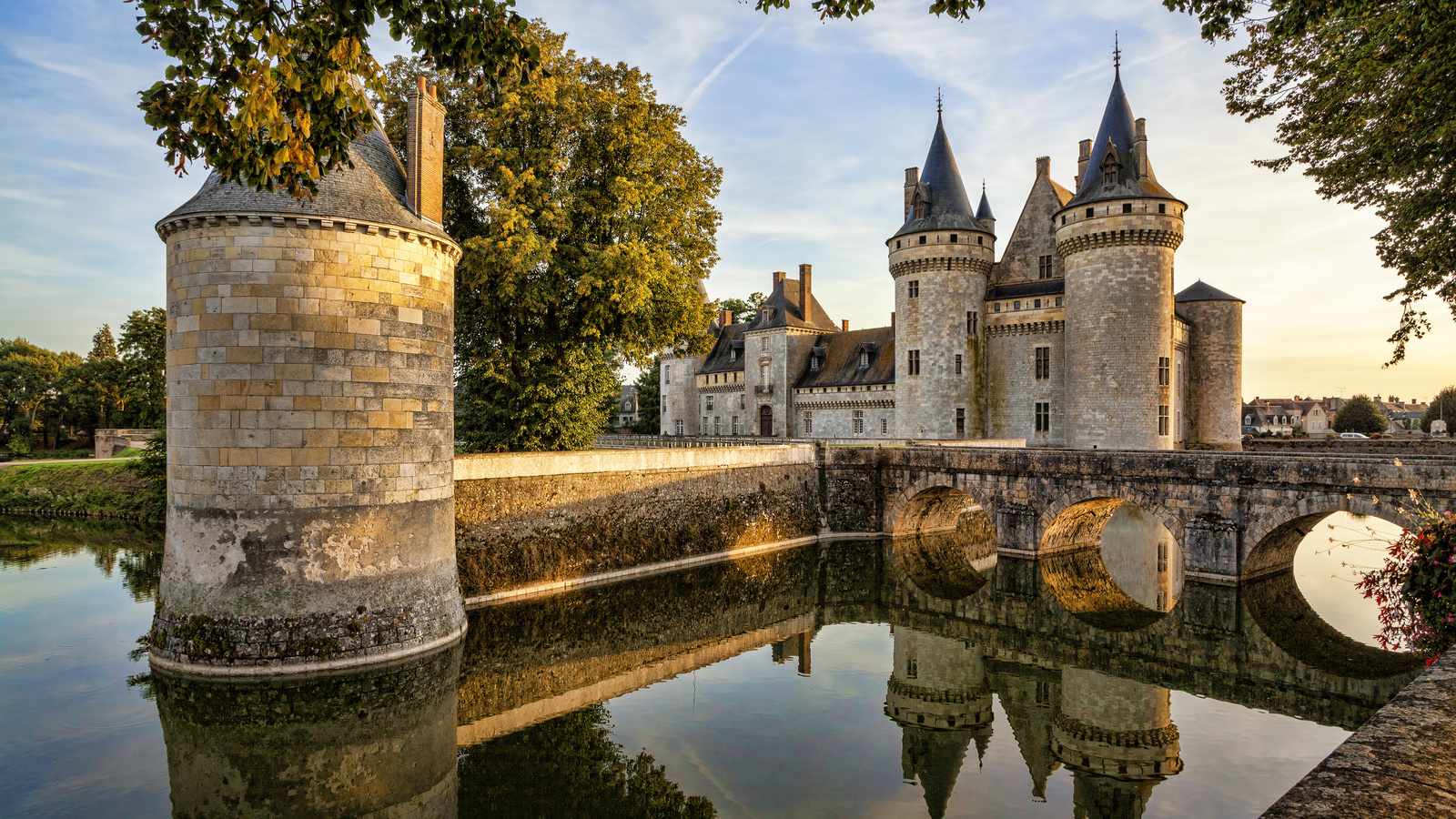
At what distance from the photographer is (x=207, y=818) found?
6891mm

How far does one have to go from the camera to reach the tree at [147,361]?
30078 millimetres

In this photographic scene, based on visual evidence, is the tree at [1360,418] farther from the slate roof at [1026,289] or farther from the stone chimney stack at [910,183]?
the stone chimney stack at [910,183]

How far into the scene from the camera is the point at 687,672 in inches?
451

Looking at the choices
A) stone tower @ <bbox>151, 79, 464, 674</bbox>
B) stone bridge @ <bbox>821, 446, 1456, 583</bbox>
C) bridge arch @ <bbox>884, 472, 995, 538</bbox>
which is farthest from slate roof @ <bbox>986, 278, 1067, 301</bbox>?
stone tower @ <bbox>151, 79, 464, 674</bbox>

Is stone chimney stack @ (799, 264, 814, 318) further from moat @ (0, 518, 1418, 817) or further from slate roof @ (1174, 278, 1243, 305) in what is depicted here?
moat @ (0, 518, 1418, 817)

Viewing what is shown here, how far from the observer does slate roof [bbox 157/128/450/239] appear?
964cm

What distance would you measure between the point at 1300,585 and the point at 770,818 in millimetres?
16199

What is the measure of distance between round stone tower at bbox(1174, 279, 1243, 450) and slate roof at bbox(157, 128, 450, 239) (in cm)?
3238

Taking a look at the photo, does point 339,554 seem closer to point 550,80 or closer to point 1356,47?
point 550,80

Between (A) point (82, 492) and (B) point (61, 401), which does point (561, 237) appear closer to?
(A) point (82, 492)

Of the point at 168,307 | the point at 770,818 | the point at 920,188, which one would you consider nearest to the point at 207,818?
the point at 770,818

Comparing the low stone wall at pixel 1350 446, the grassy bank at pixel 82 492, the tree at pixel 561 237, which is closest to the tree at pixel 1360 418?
the low stone wall at pixel 1350 446

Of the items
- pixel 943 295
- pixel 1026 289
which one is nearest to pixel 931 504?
pixel 943 295

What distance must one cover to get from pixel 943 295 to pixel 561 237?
799 inches
